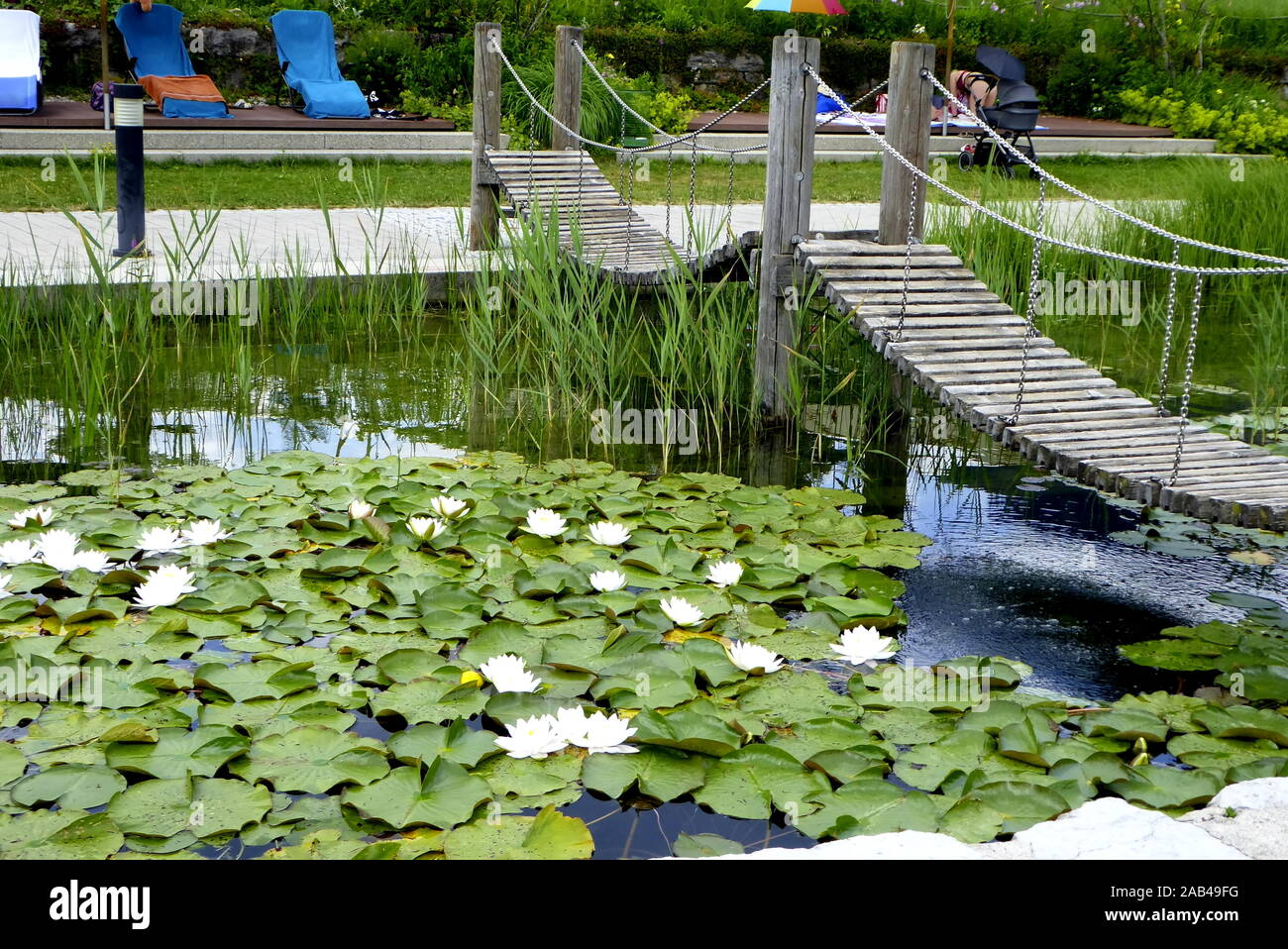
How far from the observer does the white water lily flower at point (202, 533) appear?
11.5ft

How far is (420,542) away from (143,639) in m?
0.85

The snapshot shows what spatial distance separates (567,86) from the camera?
297 inches

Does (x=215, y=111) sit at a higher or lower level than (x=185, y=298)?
higher

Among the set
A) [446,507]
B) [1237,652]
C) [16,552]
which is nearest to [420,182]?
[446,507]

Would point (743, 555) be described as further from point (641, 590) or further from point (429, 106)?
point (429, 106)

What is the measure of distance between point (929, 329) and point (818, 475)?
0.65 meters

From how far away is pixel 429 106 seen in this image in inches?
484

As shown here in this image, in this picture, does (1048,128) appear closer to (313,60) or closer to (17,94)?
(313,60)

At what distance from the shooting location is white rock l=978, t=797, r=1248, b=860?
1979 millimetres

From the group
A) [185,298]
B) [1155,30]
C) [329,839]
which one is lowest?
[329,839]

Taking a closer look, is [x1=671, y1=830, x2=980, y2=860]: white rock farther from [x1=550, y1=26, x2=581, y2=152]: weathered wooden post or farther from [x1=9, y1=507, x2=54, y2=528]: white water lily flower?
[x1=550, y1=26, x2=581, y2=152]: weathered wooden post

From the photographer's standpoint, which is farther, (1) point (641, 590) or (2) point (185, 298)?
(2) point (185, 298)
